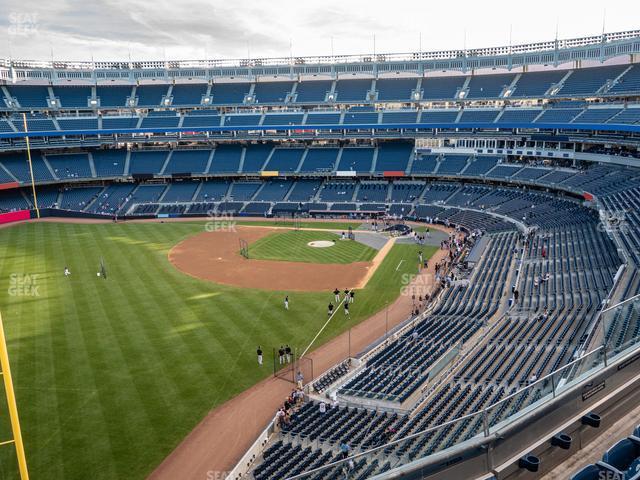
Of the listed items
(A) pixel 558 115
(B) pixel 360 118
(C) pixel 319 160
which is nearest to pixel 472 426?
(A) pixel 558 115

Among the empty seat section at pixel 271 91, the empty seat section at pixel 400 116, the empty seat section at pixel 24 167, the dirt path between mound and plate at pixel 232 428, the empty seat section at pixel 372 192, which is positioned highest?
the empty seat section at pixel 271 91

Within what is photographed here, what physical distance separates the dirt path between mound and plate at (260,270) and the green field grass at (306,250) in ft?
4.34

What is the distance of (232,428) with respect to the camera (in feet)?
64.1

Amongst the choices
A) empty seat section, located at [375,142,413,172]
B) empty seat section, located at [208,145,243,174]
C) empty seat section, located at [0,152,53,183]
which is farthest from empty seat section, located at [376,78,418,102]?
empty seat section, located at [0,152,53,183]

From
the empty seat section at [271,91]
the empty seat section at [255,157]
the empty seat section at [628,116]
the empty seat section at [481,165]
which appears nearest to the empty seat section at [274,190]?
the empty seat section at [255,157]

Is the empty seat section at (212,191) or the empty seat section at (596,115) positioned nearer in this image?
the empty seat section at (596,115)

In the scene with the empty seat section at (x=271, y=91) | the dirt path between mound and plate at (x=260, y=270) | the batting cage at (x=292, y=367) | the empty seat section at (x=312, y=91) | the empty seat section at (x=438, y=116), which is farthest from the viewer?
the empty seat section at (x=271, y=91)

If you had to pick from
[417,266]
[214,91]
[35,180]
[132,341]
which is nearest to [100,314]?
[132,341]

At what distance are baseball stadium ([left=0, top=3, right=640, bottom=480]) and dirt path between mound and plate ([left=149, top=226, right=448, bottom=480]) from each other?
0.38 ft

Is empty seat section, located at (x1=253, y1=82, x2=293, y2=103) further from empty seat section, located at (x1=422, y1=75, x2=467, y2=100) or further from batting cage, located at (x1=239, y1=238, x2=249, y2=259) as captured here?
batting cage, located at (x1=239, y1=238, x2=249, y2=259)

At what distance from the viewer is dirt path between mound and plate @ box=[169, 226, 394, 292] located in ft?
124

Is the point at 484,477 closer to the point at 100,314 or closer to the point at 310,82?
the point at 100,314

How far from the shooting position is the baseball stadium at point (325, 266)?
50.5 feet

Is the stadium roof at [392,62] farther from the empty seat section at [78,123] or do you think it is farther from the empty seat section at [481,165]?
the empty seat section at [481,165]
